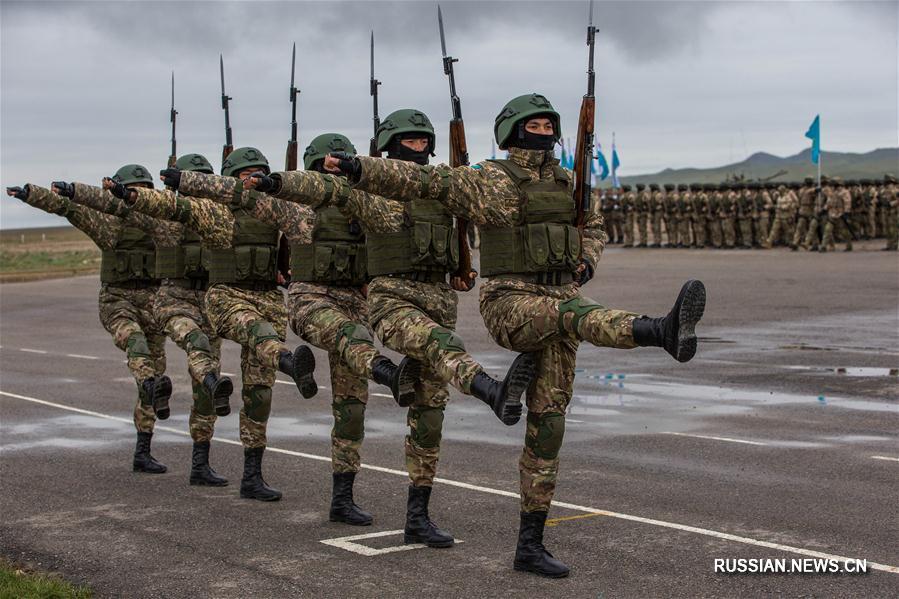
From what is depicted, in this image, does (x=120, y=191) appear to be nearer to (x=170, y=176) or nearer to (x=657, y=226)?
(x=170, y=176)

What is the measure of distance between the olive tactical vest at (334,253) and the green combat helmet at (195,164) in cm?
221

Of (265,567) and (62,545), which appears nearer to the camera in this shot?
(265,567)

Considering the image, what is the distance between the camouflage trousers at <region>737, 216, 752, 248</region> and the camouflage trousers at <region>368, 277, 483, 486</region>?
108 ft

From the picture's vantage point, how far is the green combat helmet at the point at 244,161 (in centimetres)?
1062

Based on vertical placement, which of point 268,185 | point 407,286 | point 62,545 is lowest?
point 62,545

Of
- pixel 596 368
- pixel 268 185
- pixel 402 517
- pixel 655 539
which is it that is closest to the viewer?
pixel 268 185

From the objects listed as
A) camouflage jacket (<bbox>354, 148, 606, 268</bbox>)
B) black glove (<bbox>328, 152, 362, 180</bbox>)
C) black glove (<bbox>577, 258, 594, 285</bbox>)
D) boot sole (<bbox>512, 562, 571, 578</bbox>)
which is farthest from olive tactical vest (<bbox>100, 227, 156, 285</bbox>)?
boot sole (<bbox>512, 562, 571, 578</bbox>)

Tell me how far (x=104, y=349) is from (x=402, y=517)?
48.8 ft

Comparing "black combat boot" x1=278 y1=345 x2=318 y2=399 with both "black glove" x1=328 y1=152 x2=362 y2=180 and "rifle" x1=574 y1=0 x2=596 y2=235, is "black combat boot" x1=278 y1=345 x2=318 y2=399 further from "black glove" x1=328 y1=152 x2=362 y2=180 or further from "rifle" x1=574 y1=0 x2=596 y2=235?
"rifle" x1=574 y1=0 x2=596 y2=235

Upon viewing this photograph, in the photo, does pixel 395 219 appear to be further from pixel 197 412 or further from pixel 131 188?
pixel 197 412

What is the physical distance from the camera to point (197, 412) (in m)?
10.8

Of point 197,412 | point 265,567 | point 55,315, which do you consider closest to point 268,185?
point 265,567

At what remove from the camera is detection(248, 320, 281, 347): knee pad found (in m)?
9.72

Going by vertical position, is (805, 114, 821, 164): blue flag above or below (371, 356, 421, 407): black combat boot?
above
